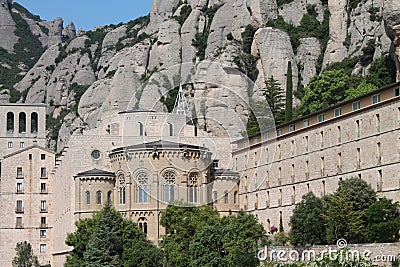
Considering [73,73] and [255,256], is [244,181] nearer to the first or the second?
[255,256]

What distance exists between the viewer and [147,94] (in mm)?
135250

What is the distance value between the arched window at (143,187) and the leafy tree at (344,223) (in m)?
28.9

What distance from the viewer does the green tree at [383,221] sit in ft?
190

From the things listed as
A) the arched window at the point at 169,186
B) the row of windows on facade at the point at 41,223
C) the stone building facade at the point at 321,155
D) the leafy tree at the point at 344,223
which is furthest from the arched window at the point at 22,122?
the leafy tree at the point at 344,223

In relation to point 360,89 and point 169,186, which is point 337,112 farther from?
point 169,186

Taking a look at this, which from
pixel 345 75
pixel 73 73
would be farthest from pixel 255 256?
pixel 73 73

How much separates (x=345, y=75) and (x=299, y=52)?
23.1 metres

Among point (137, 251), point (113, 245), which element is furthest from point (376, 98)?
point (113, 245)

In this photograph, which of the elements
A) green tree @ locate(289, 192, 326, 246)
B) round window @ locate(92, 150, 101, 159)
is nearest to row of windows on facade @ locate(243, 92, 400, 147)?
green tree @ locate(289, 192, 326, 246)

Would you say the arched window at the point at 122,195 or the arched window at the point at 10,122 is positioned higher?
the arched window at the point at 10,122

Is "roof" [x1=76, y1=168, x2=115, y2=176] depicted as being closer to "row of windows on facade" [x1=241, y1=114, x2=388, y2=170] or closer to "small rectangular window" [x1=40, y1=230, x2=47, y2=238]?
"row of windows on facade" [x1=241, y1=114, x2=388, y2=170]

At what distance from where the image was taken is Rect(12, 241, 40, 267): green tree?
105m

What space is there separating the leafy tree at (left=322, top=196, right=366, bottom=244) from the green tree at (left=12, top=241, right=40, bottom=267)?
5184 centimetres

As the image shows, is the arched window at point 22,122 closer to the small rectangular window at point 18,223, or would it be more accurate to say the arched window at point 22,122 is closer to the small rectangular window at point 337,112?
the small rectangular window at point 18,223
